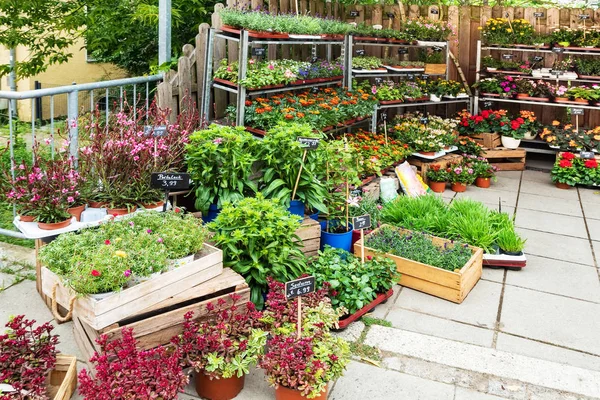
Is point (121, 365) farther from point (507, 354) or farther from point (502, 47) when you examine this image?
point (502, 47)

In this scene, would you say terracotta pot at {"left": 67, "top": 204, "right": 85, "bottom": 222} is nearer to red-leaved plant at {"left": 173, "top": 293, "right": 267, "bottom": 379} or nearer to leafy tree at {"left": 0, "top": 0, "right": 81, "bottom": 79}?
red-leaved plant at {"left": 173, "top": 293, "right": 267, "bottom": 379}

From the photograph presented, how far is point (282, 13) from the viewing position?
23.4 ft

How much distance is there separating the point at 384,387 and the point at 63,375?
6.08 feet

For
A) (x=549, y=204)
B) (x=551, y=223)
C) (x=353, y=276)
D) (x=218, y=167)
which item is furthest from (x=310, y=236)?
(x=549, y=204)

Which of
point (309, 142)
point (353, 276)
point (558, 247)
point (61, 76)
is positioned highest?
point (61, 76)

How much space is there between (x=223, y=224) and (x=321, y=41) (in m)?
3.63

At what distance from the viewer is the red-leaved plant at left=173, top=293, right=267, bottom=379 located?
3408 mm

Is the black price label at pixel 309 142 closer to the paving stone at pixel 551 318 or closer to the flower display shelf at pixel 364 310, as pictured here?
the flower display shelf at pixel 364 310

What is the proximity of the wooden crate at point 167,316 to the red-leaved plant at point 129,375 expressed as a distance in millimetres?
195

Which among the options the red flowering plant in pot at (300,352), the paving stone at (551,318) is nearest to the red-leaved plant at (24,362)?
the red flowering plant in pot at (300,352)

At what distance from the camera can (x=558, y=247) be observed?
609 cm

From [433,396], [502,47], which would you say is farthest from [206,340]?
[502,47]

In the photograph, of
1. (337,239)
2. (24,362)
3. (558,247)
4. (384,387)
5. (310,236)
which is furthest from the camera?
(558,247)

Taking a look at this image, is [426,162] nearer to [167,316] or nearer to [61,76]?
[167,316]
